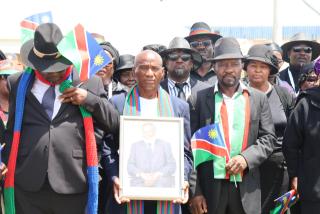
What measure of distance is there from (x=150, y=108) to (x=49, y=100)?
98 cm

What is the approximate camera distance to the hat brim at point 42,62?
543 centimetres

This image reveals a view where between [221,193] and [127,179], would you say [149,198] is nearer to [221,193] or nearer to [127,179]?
[127,179]

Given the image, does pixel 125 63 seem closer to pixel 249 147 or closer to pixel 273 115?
pixel 273 115

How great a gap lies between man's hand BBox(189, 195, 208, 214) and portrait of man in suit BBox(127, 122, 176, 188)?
2.36ft

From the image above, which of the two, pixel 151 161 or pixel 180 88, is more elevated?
pixel 180 88

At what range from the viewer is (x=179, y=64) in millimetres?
7609

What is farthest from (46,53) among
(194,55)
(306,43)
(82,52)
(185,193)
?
(306,43)

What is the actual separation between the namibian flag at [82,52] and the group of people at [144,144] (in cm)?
13

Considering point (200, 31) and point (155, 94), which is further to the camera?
point (200, 31)

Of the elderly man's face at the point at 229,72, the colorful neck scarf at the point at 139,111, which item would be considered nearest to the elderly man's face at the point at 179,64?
the elderly man's face at the point at 229,72

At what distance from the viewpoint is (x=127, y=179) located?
5.60m

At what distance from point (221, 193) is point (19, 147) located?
205 cm

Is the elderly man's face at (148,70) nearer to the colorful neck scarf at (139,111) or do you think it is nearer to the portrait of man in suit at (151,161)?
the colorful neck scarf at (139,111)

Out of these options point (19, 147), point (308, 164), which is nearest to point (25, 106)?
point (19, 147)
